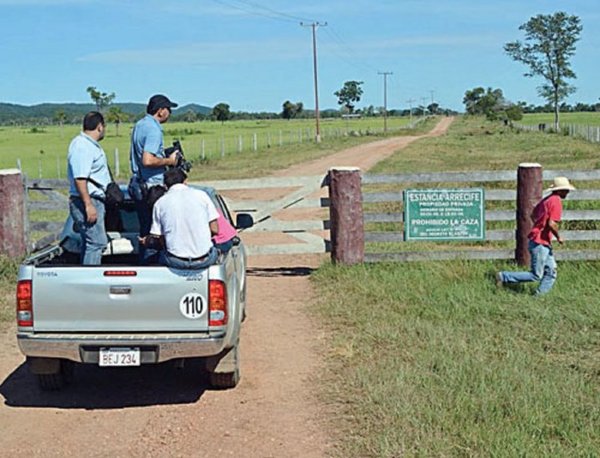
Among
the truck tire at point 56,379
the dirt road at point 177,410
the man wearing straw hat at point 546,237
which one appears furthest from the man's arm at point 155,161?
the man wearing straw hat at point 546,237

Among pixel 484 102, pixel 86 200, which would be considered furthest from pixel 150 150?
pixel 484 102

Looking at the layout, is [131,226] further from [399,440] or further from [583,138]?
[583,138]

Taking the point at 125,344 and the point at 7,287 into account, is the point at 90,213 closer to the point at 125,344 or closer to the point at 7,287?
the point at 125,344

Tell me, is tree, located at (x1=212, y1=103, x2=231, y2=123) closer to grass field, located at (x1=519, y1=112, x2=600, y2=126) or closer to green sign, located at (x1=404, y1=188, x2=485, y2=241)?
grass field, located at (x1=519, y1=112, x2=600, y2=126)

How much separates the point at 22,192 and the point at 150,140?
4194mm

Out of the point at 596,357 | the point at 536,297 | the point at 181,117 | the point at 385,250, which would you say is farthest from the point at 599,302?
the point at 181,117

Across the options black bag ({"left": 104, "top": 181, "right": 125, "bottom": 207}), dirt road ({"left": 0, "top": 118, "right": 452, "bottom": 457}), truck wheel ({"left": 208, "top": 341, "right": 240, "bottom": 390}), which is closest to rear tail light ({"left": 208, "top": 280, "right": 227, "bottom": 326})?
truck wheel ({"left": 208, "top": 341, "right": 240, "bottom": 390})

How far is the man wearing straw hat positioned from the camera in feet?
30.5

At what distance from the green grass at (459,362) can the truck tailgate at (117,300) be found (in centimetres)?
134

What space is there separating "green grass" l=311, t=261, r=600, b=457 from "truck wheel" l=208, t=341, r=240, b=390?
0.73 meters

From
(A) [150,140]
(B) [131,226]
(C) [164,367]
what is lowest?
(C) [164,367]

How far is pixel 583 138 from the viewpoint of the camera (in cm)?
6019

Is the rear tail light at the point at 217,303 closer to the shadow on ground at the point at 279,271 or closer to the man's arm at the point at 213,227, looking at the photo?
the man's arm at the point at 213,227

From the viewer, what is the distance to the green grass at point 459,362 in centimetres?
551
